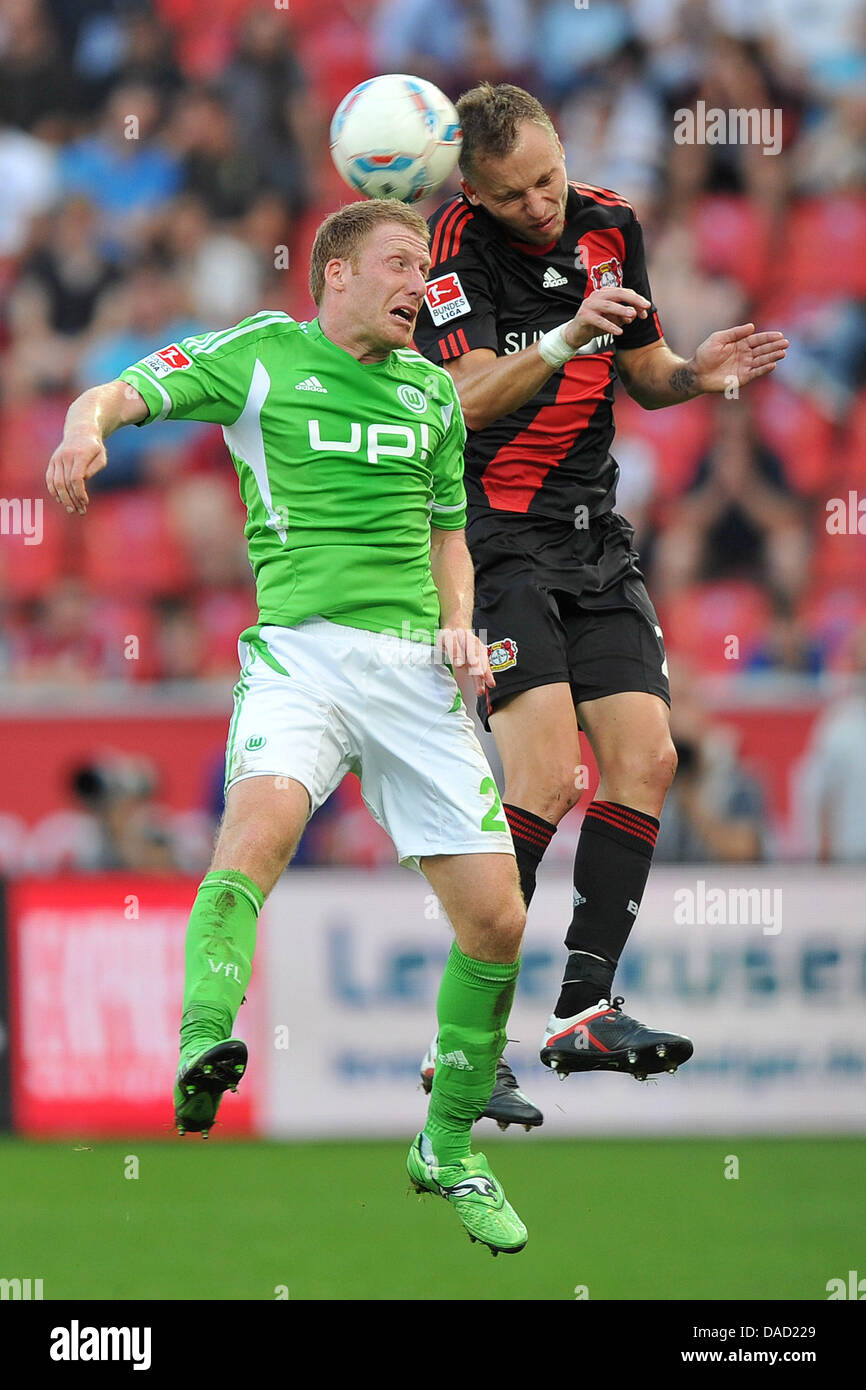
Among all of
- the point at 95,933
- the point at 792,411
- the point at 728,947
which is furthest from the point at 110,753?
the point at 792,411

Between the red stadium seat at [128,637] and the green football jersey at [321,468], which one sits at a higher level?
the red stadium seat at [128,637]

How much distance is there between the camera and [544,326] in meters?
6.15

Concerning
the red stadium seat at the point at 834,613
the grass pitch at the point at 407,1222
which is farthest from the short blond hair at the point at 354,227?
the red stadium seat at the point at 834,613

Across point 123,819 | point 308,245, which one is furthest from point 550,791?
point 308,245

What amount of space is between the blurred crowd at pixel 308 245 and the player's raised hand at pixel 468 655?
6.64m

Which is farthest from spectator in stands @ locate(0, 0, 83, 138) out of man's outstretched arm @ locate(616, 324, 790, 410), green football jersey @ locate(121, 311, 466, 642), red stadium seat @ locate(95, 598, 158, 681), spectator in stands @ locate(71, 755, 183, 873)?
green football jersey @ locate(121, 311, 466, 642)

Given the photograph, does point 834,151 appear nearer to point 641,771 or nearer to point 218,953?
point 641,771

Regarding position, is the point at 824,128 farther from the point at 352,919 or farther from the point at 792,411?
the point at 352,919

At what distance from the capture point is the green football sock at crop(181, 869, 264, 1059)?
477 centimetres

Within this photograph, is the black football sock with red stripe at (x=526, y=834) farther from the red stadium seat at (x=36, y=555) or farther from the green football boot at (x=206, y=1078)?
the red stadium seat at (x=36, y=555)

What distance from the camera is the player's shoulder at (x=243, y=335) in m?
5.41

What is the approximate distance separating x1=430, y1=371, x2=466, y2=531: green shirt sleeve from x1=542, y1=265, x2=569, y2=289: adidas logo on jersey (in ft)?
2.12

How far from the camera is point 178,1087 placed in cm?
462

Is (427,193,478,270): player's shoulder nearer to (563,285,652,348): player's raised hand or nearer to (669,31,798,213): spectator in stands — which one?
(563,285,652,348): player's raised hand
